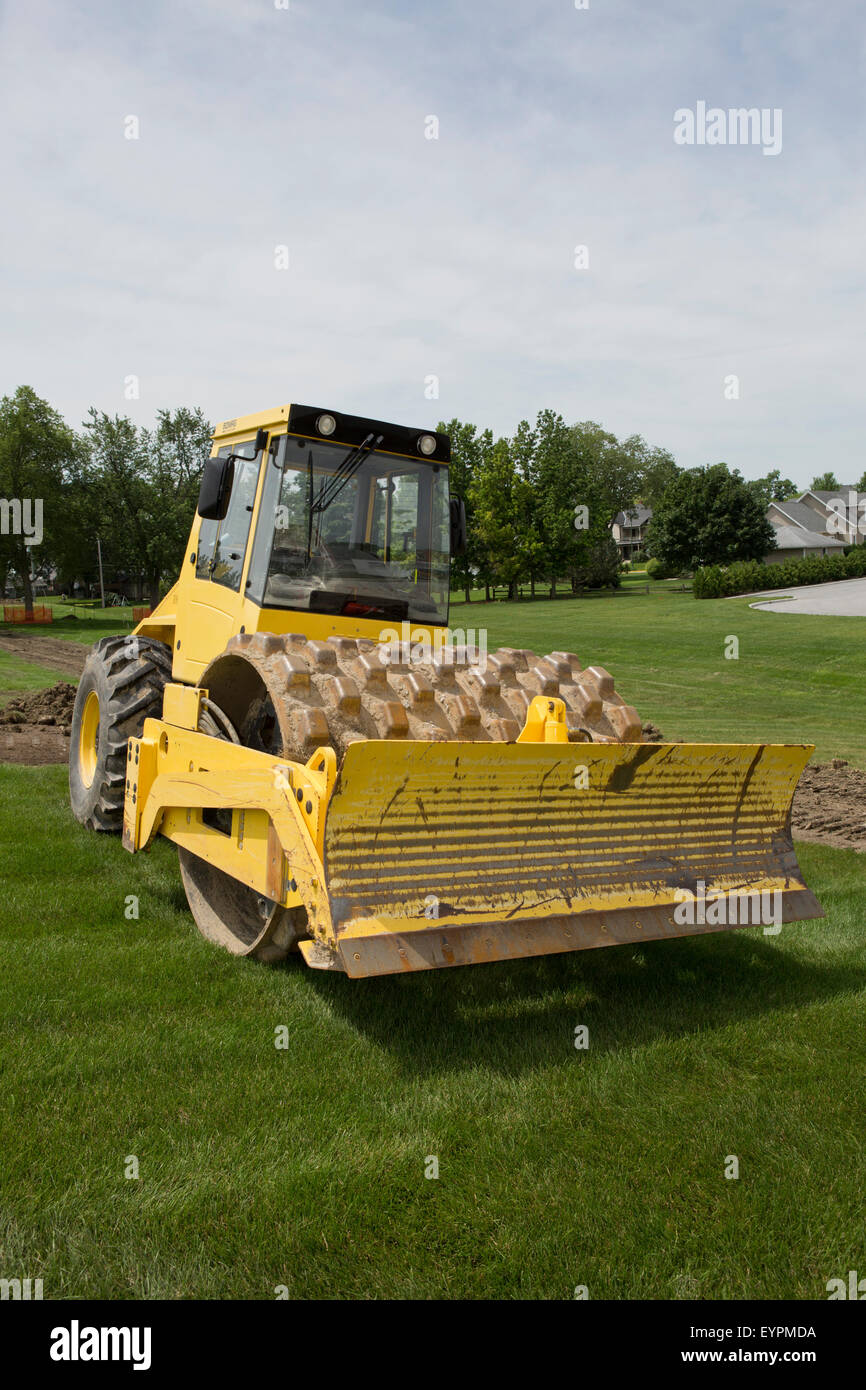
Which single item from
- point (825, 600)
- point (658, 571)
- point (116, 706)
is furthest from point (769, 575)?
point (116, 706)

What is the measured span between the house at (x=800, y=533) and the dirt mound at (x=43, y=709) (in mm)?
63976

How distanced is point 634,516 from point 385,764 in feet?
355

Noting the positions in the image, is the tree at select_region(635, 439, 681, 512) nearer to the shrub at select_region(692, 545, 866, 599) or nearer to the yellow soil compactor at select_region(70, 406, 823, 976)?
the shrub at select_region(692, 545, 866, 599)

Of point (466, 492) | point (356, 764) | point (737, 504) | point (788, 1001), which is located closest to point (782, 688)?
point (788, 1001)

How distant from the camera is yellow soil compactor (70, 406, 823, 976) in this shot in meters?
3.86

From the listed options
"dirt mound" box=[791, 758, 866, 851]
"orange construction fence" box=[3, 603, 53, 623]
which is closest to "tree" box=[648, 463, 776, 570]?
"orange construction fence" box=[3, 603, 53, 623]

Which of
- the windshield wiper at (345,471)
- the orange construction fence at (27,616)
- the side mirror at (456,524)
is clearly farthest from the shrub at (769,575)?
the windshield wiper at (345,471)

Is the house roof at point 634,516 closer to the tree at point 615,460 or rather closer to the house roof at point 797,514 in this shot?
the tree at point 615,460

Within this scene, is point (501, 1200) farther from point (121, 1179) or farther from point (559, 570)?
point (559, 570)

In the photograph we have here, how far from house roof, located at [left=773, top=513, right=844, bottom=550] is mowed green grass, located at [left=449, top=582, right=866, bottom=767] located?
33694 millimetres

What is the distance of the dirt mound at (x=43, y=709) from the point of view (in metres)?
12.7

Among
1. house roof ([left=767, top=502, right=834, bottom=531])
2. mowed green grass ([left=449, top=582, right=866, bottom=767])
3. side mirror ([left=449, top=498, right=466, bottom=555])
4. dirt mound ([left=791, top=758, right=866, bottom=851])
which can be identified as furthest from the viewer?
house roof ([left=767, top=502, right=834, bottom=531])

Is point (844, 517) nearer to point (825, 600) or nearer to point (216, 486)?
point (825, 600)

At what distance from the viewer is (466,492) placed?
181ft
